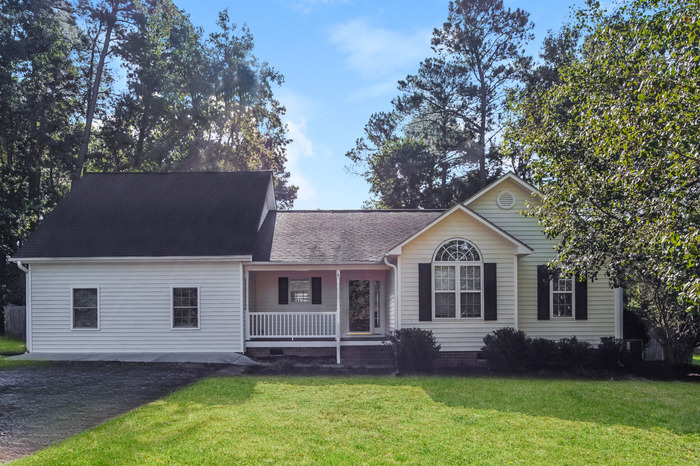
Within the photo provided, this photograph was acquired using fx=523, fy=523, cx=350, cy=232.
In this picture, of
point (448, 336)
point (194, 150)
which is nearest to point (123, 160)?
point (194, 150)

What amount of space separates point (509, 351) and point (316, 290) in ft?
21.5

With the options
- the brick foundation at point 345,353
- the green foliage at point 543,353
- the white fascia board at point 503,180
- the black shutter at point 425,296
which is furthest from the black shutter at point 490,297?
the brick foundation at point 345,353

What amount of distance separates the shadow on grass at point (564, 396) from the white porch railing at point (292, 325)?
319cm

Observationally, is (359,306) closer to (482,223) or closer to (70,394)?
(482,223)

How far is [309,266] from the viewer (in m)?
15.4

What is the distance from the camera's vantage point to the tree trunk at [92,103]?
27312 millimetres

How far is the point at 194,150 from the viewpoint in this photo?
98.0 ft

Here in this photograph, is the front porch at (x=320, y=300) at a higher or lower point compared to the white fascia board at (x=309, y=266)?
lower

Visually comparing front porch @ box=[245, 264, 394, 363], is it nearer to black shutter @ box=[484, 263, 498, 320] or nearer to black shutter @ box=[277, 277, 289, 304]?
black shutter @ box=[277, 277, 289, 304]

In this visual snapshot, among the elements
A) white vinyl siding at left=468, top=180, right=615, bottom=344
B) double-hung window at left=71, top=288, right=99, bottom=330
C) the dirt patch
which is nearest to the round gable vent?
white vinyl siding at left=468, top=180, right=615, bottom=344

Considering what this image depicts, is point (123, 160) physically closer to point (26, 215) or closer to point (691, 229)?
point (26, 215)

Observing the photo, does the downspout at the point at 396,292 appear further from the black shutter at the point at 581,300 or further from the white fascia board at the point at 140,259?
the black shutter at the point at 581,300

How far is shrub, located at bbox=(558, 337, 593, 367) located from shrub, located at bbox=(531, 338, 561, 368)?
184 millimetres

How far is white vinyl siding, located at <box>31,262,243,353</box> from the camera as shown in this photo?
50.5 ft
